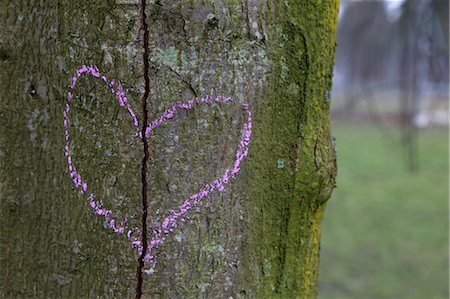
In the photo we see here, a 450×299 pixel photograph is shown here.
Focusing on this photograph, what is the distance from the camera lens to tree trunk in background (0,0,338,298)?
775 millimetres

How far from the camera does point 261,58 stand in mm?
803

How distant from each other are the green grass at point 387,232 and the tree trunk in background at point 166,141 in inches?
123

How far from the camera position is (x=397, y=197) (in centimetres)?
649

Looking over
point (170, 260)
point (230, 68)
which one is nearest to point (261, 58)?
point (230, 68)

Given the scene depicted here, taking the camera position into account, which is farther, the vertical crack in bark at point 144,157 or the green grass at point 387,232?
the green grass at point 387,232

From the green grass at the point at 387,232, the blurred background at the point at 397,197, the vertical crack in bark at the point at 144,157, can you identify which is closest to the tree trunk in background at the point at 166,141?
the vertical crack in bark at the point at 144,157

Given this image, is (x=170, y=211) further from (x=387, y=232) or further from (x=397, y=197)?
(x=397, y=197)

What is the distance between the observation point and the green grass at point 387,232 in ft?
12.9

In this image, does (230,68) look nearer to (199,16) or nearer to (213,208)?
(199,16)

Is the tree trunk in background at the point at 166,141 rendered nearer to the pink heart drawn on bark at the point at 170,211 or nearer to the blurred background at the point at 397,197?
the pink heart drawn on bark at the point at 170,211

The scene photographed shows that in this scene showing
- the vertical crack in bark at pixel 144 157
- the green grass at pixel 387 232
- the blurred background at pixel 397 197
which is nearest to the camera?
the vertical crack in bark at pixel 144 157

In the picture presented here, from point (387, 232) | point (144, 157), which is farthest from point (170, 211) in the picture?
point (387, 232)

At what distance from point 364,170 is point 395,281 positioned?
14.7 feet

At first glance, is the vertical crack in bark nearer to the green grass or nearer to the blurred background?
the blurred background
